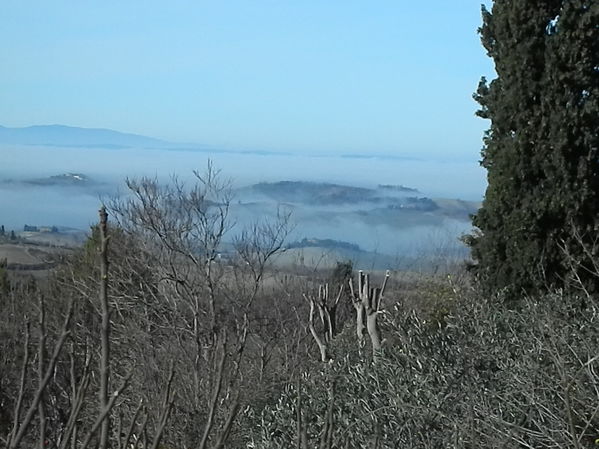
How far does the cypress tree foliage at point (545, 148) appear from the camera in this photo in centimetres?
1212

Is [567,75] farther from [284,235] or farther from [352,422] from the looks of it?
[284,235]

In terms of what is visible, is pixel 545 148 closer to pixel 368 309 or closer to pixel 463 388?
pixel 368 309

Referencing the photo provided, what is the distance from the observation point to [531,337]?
27.7 ft

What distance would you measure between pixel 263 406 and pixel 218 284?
9.21m

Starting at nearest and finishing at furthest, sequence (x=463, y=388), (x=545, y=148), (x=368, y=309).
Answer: (x=463, y=388), (x=368, y=309), (x=545, y=148)

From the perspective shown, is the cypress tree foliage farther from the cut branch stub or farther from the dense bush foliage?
the dense bush foliage

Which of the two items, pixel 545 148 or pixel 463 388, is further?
pixel 545 148

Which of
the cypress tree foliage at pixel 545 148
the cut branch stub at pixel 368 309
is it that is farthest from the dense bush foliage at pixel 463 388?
the cypress tree foliage at pixel 545 148

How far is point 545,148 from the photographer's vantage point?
12258 mm

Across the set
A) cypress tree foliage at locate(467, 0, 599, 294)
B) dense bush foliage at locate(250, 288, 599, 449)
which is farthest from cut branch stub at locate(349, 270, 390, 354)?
cypress tree foliage at locate(467, 0, 599, 294)

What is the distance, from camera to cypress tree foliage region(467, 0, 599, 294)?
12117 millimetres

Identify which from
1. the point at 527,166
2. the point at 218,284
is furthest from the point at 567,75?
the point at 218,284

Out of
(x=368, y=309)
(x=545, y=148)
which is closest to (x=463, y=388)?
(x=368, y=309)

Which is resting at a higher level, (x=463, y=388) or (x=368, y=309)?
(x=463, y=388)
